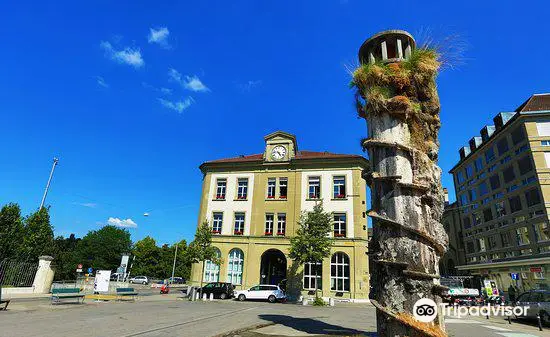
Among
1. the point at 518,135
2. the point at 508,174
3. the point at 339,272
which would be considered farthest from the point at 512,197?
the point at 339,272

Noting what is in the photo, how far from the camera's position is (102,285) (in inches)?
938

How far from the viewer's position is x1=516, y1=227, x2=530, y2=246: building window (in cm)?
3322

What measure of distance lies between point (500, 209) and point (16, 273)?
48687 millimetres

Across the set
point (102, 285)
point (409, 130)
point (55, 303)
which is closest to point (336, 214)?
point (102, 285)

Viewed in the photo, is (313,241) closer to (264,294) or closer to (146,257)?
(264,294)

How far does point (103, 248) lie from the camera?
69812 millimetres

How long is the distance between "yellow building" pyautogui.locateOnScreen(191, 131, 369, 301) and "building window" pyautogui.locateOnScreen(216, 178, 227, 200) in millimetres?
110

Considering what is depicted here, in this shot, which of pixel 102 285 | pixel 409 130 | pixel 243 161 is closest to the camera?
pixel 409 130

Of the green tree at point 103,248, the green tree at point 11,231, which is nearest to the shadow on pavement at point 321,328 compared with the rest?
the green tree at point 11,231

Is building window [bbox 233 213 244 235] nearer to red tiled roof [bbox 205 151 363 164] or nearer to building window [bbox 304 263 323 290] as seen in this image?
red tiled roof [bbox 205 151 363 164]

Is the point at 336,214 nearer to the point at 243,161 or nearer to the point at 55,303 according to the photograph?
the point at 243,161

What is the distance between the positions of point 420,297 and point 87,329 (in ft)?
32.9

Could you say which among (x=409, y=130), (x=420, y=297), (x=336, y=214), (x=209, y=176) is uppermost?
(x=209, y=176)

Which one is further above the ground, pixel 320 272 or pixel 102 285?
pixel 320 272
